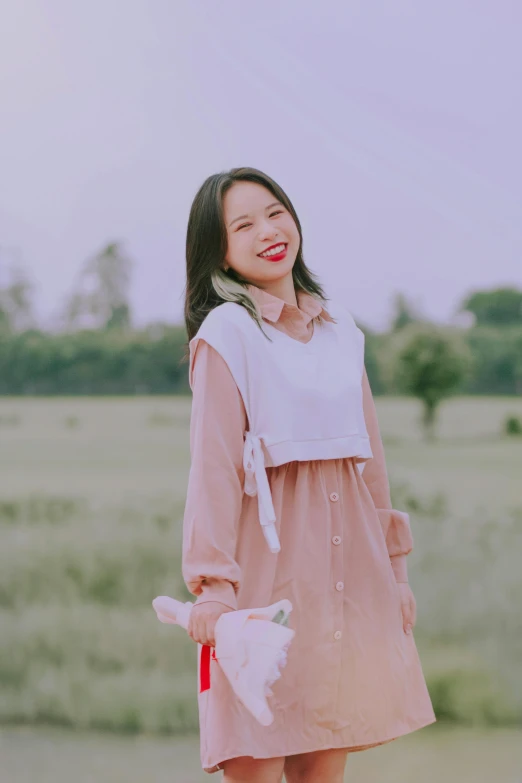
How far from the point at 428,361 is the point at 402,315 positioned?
11.5 inches

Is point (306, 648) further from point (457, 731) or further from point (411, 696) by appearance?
point (457, 731)

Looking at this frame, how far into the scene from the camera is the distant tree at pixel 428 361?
14.5ft

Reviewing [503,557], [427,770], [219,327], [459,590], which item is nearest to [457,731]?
[427,770]

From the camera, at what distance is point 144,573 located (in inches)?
137

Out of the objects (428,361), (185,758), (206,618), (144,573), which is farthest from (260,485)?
(428,361)

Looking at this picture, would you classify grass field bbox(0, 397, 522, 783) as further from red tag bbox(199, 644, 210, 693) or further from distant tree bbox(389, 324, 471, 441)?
red tag bbox(199, 644, 210, 693)

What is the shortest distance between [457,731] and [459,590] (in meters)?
0.59

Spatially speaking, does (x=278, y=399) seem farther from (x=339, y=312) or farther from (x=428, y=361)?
(x=428, y=361)

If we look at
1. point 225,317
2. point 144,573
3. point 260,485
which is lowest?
point 144,573

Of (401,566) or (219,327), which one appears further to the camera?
(401,566)

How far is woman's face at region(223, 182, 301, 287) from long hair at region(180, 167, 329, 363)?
0.01m

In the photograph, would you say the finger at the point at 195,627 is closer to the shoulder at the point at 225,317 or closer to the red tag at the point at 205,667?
the red tag at the point at 205,667

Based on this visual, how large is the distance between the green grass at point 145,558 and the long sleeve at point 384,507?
5.18 feet

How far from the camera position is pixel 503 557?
3361 millimetres
